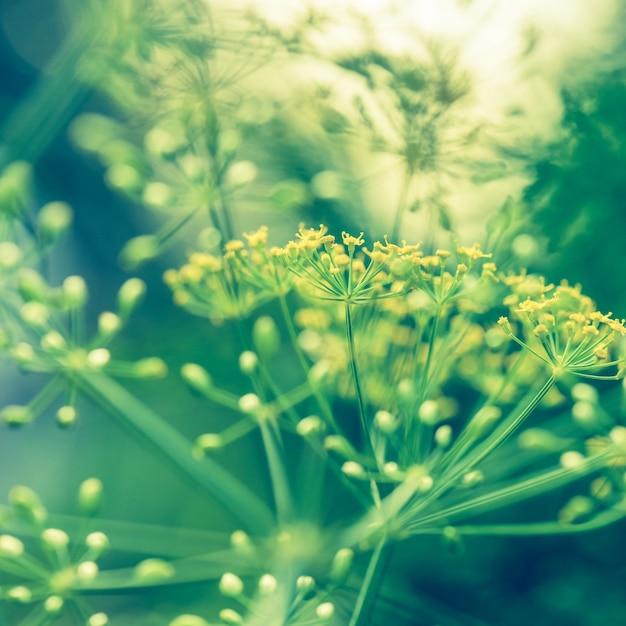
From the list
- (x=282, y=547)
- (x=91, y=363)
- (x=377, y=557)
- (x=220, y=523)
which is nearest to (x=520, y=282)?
(x=377, y=557)

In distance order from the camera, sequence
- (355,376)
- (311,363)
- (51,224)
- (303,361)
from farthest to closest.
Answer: (311,363) < (51,224) < (303,361) < (355,376)

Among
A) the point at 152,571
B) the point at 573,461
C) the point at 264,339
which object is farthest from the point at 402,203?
the point at 152,571

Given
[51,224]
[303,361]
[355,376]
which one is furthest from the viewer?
[51,224]

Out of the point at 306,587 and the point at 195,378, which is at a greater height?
the point at 195,378

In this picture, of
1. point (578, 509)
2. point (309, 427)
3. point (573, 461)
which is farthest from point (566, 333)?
point (309, 427)

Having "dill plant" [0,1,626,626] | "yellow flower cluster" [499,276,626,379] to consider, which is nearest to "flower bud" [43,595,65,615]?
"dill plant" [0,1,626,626]

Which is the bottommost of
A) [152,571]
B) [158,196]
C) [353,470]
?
[152,571]

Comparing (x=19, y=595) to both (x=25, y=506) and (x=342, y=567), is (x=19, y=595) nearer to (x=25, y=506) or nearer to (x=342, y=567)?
(x=25, y=506)

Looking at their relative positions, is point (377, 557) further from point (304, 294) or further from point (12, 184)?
point (12, 184)

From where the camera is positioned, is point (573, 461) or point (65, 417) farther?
point (65, 417)

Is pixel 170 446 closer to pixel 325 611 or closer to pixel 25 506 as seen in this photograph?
pixel 25 506

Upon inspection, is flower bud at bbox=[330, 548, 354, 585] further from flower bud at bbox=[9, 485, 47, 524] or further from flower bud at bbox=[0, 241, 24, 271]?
flower bud at bbox=[0, 241, 24, 271]
